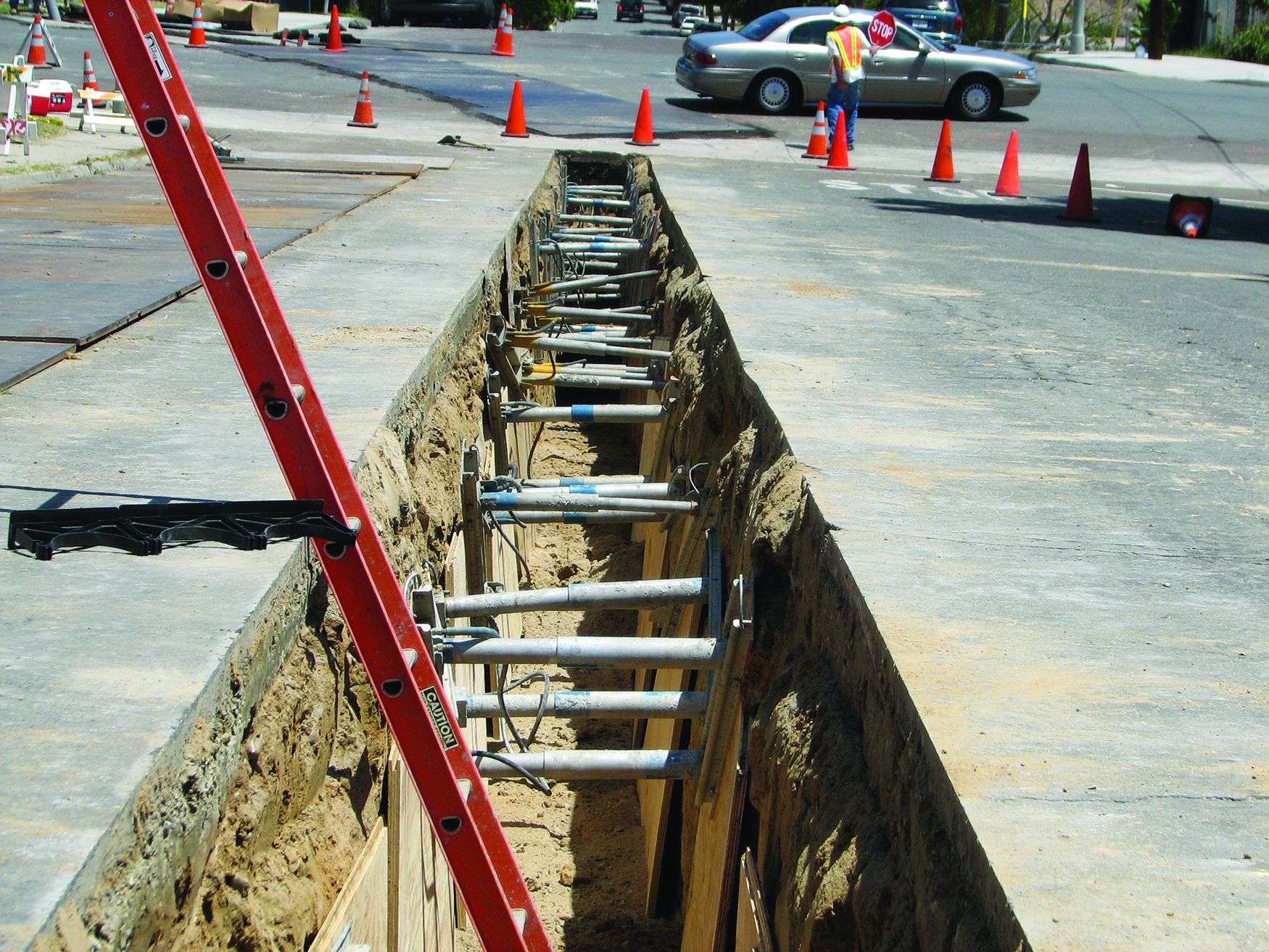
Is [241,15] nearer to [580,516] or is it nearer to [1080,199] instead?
[1080,199]

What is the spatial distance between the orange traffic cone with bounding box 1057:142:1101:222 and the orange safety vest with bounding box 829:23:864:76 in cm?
525

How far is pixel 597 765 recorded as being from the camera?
4.20 meters

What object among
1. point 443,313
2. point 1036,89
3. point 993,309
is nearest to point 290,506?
point 443,313

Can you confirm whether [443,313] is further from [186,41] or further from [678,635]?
[186,41]

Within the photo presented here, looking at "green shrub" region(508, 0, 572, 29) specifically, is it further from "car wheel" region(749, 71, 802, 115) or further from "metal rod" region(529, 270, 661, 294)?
"metal rod" region(529, 270, 661, 294)

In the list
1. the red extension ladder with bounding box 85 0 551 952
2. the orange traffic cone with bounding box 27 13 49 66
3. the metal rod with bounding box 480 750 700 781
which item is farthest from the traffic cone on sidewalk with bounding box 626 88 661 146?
the red extension ladder with bounding box 85 0 551 952

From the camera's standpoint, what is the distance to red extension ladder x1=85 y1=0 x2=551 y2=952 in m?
2.51

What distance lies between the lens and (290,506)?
248 centimetres

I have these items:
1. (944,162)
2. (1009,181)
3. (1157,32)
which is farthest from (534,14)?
(1009,181)

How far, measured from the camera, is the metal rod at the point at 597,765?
4.15 metres

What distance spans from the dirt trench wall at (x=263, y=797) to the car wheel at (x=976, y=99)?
1939 cm

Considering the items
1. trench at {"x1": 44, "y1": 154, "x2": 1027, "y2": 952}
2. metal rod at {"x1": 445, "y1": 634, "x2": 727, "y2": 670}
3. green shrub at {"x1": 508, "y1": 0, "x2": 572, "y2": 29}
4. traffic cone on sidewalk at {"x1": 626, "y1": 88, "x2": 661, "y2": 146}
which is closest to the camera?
trench at {"x1": 44, "y1": 154, "x2": 1027, "y2": 952}

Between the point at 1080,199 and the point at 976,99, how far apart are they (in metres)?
9.51

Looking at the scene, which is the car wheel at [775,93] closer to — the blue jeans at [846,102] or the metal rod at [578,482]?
the blue jeans at [846,102]
